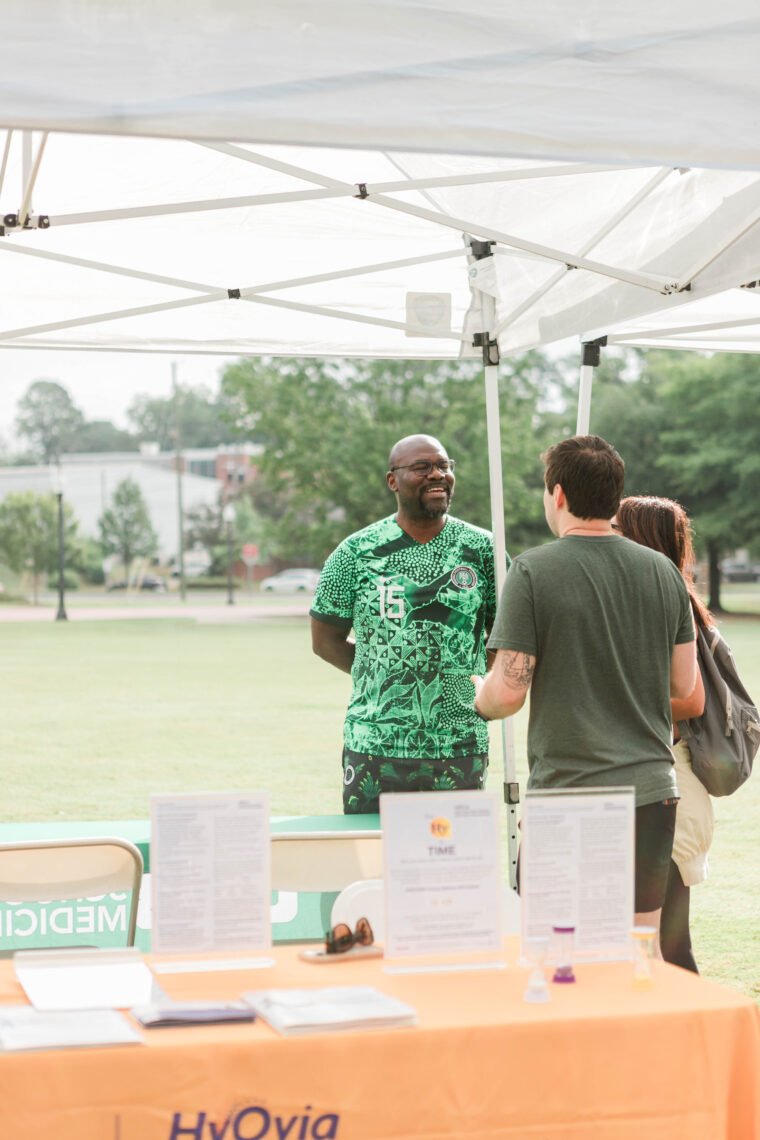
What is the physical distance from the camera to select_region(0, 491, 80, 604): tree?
54.2m

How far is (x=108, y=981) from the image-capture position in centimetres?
200

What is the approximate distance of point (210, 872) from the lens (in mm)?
2031

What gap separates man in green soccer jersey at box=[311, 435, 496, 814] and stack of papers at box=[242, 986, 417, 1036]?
1581 mm

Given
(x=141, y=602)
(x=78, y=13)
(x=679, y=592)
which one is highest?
(x=78, y=13)

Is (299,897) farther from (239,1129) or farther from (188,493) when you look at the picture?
(188,493)

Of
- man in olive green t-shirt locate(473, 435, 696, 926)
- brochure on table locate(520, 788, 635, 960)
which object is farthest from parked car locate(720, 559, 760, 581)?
brochure on table locate(520, 788, 635, 960)

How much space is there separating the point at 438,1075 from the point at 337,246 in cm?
331

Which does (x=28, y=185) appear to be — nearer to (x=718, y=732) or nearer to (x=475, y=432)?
(x=718, y=732)

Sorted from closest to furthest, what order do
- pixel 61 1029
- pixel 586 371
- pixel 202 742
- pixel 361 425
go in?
1. pixel 61 1029
2. pixel 586 371
3. pixel 202 742
4. pixel 361 425

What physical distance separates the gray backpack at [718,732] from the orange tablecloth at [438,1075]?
1222mm

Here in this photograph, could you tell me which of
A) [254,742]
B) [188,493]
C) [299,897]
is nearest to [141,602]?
[188,493]

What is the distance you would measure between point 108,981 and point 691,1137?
95cm

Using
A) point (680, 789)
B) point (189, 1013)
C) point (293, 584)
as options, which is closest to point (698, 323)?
point (680, 789)

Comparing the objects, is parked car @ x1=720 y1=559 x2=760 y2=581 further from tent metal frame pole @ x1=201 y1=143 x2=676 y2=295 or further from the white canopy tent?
tent metal frame pole @ x1=201 y1=143 x2=676 y2=295
